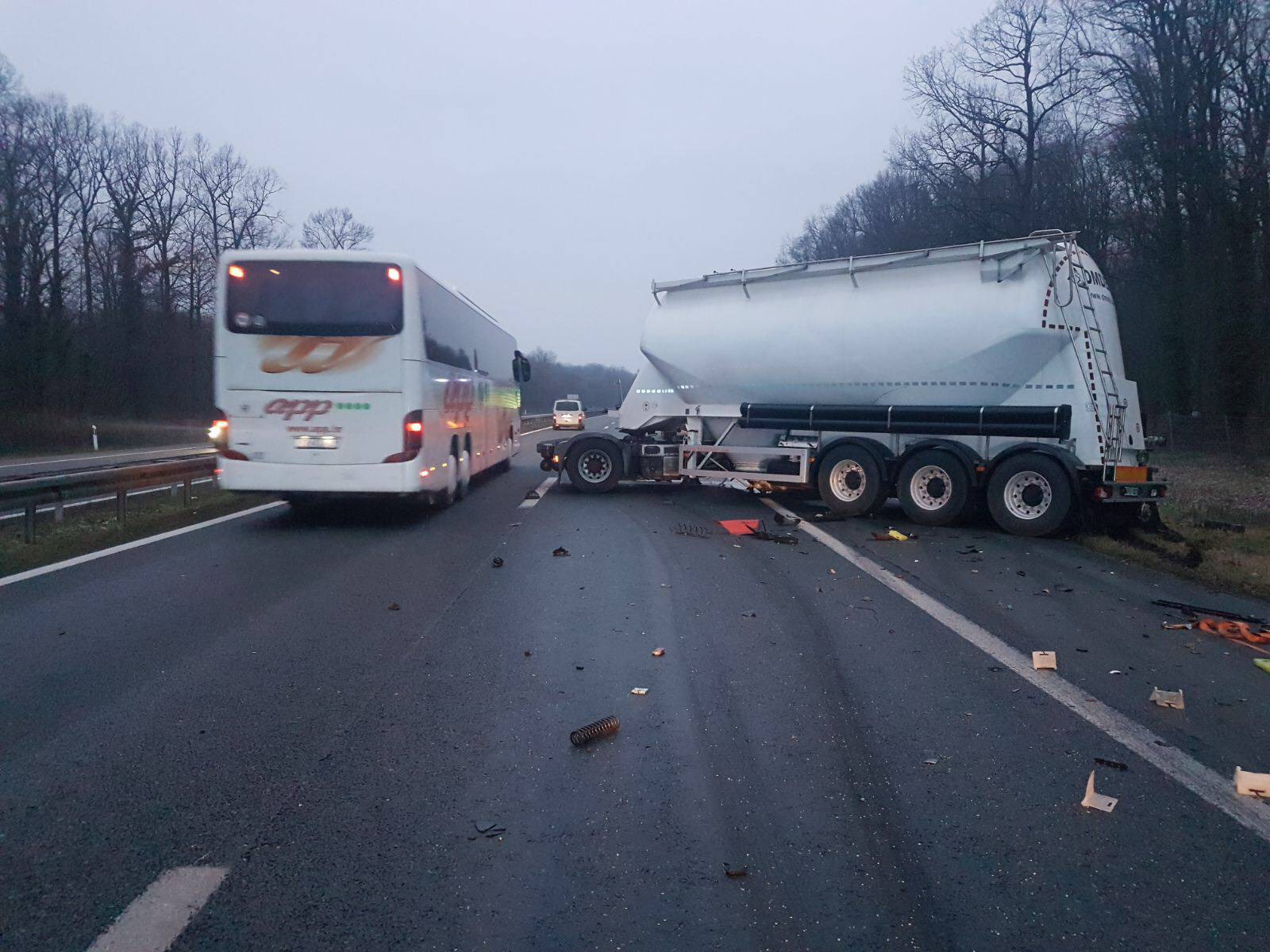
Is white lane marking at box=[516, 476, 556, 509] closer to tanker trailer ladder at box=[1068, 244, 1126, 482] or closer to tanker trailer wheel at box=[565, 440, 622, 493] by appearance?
tanker trailer wheel at box=[565, 440, 622, 493]

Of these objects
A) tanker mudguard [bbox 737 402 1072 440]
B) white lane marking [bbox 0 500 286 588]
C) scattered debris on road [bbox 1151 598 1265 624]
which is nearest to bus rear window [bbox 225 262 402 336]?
white lane marking [bbox 0 500 286 588]

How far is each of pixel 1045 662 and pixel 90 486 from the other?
11.7 meters

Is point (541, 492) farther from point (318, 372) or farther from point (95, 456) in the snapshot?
point (95, 456)

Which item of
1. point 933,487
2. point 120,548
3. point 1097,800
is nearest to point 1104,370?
point 933,487

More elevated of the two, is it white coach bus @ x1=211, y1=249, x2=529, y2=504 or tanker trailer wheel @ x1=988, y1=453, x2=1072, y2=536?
white coach bus @ x1=211, y1=249, x2=529, y2=504

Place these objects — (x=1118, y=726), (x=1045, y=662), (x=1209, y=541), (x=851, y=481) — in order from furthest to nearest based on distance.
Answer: (x=851, y=481), (x=1209, y=541), (x=1045, y=662), (x=1118, y=726)

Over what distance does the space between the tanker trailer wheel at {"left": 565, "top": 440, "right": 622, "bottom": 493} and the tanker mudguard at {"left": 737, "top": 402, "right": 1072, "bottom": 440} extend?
264cm

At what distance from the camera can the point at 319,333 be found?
12.7m

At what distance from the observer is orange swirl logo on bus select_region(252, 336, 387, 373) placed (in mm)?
12680

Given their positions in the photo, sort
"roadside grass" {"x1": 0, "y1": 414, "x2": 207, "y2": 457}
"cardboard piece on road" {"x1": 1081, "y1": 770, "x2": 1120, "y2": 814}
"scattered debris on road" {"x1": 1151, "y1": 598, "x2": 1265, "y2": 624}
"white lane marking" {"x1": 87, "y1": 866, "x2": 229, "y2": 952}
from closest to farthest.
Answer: "white lane marking" {"x1": 87, "y1": 866, "x2": 229, "y2": 952}, "cardboard piece on road" {"x1": 1081, "y1": 770, "x2": 1120, "y2": 814}, "scattered debris on road" {"x1": 1151, "y1": 598, "x2": 1265, "y2": 624}, "roadside grass" {"x1": 0, "y1": 414, "x2": 207, "y2": 457}

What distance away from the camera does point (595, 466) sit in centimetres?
1850

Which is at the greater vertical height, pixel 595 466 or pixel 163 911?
pixel 595 466

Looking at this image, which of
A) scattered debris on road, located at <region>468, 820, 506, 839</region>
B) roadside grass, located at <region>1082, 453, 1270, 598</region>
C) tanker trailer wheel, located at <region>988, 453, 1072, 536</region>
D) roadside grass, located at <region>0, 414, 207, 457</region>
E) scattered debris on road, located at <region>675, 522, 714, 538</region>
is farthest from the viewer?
roadside grass, located at <region>0, 414, 207, 457</region>

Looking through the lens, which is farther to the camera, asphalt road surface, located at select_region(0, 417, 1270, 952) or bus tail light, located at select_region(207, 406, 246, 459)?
bus tail light, located at select_region(207, 406, 246, 459)
